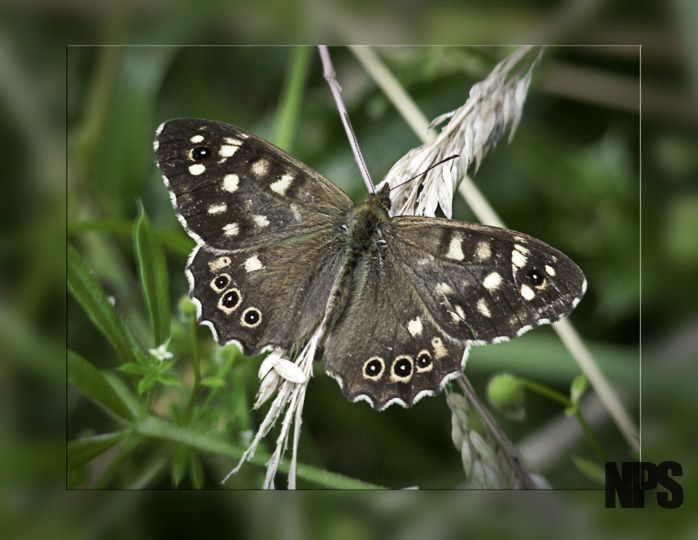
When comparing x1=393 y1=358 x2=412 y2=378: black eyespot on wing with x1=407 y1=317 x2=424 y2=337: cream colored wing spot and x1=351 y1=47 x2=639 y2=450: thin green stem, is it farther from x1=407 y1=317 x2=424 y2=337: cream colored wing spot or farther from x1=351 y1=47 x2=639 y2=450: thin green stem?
x1=351 y1=47 x2=639 y2=450: thin green stem

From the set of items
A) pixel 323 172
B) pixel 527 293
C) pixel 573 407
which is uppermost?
pixel 323 172

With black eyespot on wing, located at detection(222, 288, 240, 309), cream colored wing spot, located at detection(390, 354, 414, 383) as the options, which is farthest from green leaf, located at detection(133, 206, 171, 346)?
cream colored wing spot, located at detection(390, 354, 414, 383)

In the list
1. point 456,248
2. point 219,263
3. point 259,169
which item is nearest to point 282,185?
point 259,169

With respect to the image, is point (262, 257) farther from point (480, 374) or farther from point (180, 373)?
point (480, 374)

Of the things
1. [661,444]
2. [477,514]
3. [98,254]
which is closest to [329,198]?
[98,254]

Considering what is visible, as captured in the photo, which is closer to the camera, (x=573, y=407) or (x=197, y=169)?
(x=197, y=169)

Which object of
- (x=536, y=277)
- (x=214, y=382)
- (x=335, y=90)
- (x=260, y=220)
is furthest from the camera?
(x=335, y=90)

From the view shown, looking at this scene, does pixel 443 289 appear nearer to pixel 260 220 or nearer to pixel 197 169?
pixel 260 220
